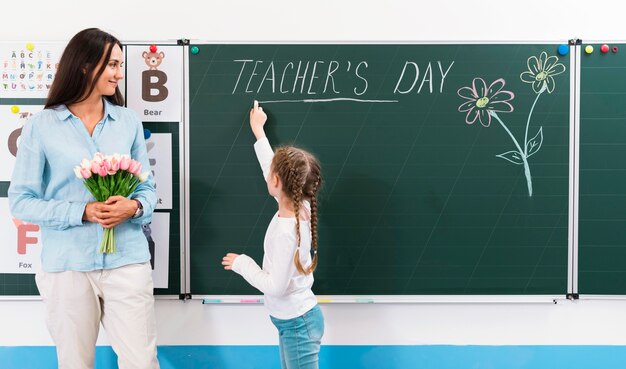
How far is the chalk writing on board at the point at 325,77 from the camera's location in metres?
2.32

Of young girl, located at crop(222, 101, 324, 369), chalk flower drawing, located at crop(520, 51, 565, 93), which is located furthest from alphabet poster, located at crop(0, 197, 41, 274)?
chalk flower drawing, located at crop(520, 51, 565, 93)

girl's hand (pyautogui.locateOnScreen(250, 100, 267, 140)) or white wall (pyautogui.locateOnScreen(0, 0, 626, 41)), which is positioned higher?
white wall (pyautogui.locateOnScreen(0, 0, 626, 41))

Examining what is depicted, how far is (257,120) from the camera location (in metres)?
2.28

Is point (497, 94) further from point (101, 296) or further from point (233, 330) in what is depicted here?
point (101, 296)

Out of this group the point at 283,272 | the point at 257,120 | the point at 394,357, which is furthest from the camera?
the point at 394,357

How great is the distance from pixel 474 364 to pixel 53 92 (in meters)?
2.23

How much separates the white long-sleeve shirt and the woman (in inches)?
17.3

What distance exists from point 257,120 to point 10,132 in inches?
46.3

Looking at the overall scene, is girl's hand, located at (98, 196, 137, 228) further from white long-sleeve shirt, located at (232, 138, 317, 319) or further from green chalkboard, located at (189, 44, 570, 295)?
green chalkboard, located at (189, 44, 570, 295)

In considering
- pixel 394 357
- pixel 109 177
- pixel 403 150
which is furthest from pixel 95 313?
pixel 403 150

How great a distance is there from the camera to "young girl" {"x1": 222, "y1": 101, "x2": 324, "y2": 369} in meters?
1.75

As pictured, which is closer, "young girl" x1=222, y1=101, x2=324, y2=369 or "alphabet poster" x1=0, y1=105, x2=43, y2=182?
"young girl" x1=222, y1=101, x2=324, y2=369

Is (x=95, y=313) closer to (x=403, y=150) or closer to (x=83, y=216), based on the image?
(x=83, y=216)

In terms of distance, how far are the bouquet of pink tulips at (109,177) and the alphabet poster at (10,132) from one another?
2.55 feet
